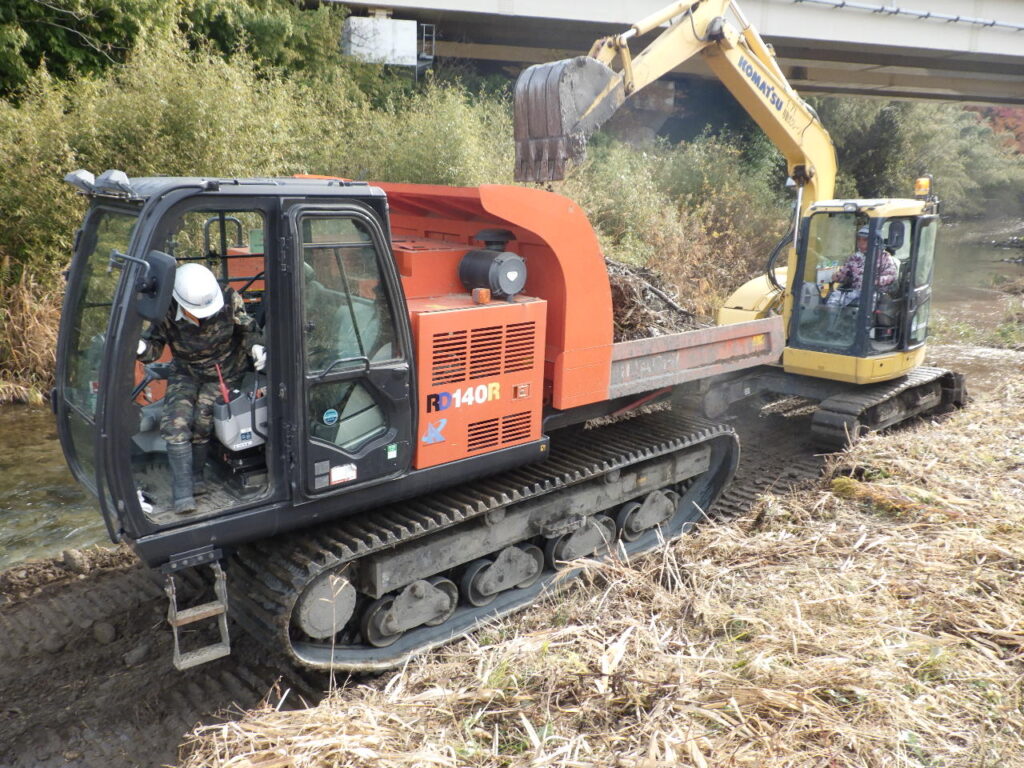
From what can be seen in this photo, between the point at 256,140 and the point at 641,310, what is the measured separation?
6.19m

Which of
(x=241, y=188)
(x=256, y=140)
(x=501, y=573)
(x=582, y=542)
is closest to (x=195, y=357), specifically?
(x=241, y=188)

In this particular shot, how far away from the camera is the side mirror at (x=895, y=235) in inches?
287

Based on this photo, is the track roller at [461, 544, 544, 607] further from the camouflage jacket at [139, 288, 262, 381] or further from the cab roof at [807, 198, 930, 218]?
the cab roof at [807, 198, 930, 218]

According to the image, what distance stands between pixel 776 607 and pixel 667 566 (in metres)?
0.69

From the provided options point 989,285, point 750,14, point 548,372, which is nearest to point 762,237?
point 750,14

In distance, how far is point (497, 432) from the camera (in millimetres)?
4688

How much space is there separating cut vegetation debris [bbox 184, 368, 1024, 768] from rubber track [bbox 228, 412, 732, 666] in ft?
1.75

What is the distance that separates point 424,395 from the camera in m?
4.29

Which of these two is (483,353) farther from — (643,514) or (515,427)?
(643,514)

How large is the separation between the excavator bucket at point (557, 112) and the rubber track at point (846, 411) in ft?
11.3

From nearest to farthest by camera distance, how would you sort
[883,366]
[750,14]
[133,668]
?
1. [133,668]
2. [883,366]
3. [750,14]

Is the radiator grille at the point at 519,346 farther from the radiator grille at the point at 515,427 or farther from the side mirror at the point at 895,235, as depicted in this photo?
the side mirror at the point at 895,235

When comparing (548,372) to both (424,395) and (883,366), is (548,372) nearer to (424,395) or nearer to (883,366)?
(424,395)

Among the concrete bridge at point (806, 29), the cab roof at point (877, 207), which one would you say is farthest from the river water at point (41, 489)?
the concrete bridge at point (806, 29)
